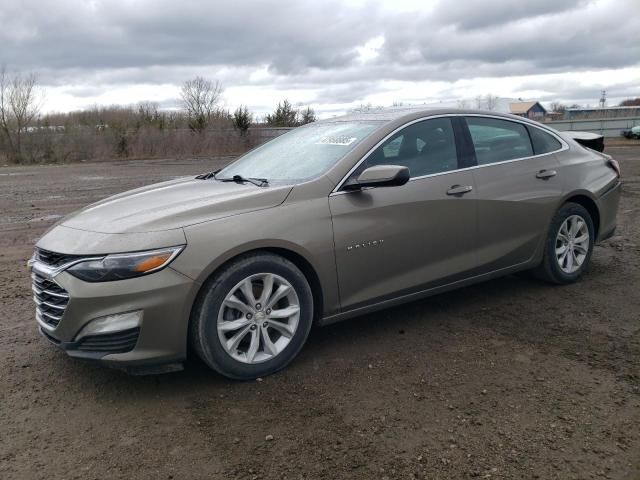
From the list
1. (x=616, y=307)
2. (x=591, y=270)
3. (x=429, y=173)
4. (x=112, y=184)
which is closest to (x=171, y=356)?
(x=429, y=173)

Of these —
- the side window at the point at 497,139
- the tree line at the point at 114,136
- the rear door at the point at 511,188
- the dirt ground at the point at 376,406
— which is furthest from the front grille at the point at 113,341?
the tree line at the point at 114,136

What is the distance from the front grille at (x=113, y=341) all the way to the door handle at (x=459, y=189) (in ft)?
8.08

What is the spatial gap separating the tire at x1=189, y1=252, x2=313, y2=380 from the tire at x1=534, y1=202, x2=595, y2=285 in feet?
8.27

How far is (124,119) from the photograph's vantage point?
39.8 metres

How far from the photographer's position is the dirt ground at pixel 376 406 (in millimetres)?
2809

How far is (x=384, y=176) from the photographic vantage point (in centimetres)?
390

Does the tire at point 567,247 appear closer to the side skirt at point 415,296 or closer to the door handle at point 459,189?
the side skirt at point 415,296

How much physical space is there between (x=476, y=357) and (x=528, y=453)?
1.14 metres

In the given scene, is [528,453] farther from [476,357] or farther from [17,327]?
[17,327]

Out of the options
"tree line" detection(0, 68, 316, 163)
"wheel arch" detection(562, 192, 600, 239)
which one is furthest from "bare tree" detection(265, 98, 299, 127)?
"wheel arch" detection(562, 192, 600, 239)

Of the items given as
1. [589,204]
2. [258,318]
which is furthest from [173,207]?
[589,204]

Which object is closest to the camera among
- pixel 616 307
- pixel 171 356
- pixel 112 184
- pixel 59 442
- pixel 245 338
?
pixel 59 442

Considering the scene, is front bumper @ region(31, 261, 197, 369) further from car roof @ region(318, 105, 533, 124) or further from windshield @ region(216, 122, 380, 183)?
car roof @ region(318, 105, 533, 124)

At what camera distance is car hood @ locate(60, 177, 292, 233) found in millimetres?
3553
